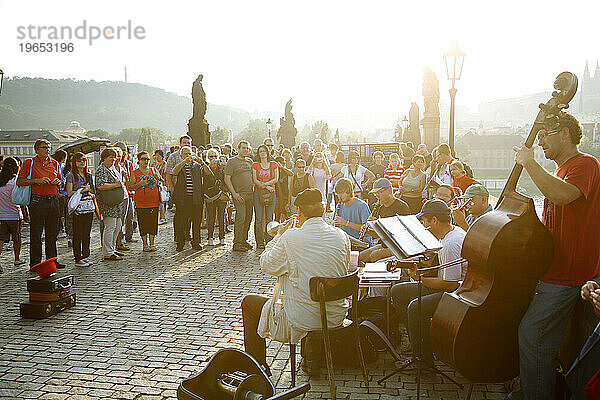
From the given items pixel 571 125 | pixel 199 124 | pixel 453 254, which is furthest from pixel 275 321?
pixel 199 124

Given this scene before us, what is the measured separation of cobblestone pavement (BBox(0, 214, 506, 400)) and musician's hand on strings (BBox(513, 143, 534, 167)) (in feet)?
7.05

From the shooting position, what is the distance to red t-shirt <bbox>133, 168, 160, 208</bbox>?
10.2 meters

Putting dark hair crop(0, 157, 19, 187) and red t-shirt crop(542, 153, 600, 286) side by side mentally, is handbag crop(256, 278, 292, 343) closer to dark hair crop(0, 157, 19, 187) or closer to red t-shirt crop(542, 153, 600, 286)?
red t-shirt crop(542, 153, 600, 286)

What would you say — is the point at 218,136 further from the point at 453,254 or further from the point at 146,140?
the point at 453,254

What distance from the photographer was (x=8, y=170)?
9.50 m

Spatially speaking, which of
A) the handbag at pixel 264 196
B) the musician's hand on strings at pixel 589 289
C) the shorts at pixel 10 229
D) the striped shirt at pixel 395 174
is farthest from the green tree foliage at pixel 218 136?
the musician's hand on strings at pixel 589 289

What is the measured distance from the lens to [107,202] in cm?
934

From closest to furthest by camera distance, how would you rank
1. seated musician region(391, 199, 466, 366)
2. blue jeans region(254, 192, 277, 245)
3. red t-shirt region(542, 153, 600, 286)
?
1. red t-shirt region(542, 153, 600, 286)
2. seated musician region(391, 199, 466, 366)
3. blue jeans region(254, 192, 277, 245)

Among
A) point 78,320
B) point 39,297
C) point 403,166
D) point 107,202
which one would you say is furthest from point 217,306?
point 403,166

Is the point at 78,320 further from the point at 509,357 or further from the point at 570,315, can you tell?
the point at 570,315

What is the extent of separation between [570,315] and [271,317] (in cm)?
233

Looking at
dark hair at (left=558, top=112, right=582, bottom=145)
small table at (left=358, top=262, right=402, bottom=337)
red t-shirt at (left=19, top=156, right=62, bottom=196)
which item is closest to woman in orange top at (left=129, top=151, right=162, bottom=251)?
red t-shirt at (left=19, top=156, right=62, bottom=196)

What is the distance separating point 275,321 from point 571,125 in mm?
2756

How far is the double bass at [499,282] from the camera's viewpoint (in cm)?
345
